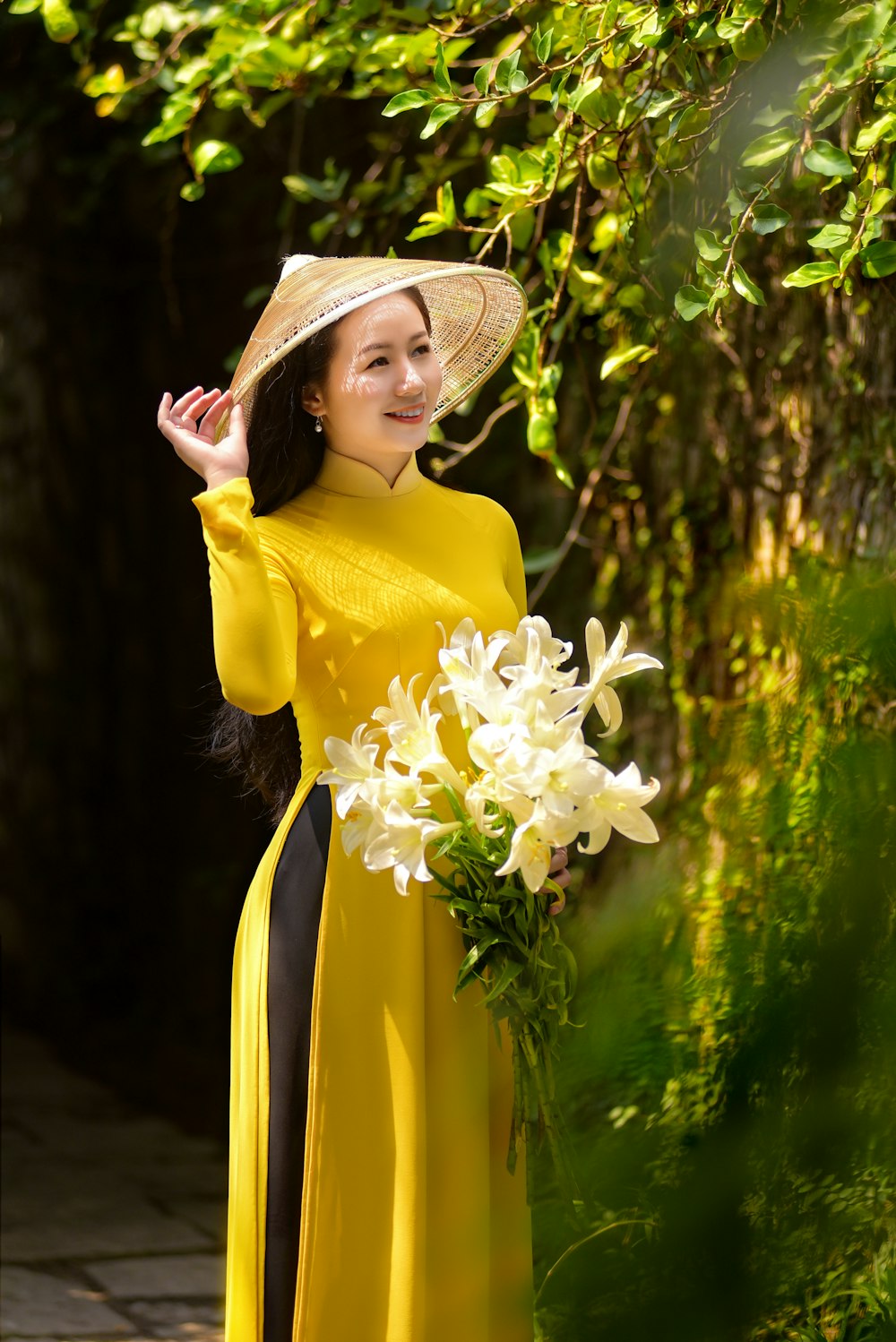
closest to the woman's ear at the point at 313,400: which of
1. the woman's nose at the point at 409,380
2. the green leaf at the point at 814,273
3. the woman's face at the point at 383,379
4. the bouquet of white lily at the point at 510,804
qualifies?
the woman's face at the point at 383,379

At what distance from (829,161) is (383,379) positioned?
58cm

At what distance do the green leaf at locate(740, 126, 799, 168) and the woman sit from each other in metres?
0.45

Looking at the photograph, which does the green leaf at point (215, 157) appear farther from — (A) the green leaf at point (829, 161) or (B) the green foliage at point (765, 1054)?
(B) the green foliage at point (765, 1054)

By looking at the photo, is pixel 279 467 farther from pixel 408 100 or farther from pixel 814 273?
pixel 814 273

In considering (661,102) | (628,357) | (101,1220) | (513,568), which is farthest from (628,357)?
(101,1220)

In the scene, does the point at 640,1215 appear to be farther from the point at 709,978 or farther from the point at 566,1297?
the point at 709,978

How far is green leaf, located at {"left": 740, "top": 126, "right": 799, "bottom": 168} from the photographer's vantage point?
1.92 meters

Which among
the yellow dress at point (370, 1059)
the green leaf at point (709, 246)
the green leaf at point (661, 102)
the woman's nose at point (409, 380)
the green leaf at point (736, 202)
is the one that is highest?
the green leaf at point (661, 102)

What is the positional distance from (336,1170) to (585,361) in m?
2.04

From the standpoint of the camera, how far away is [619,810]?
1.52 m

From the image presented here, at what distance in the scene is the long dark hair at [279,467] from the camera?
1828 millimetres

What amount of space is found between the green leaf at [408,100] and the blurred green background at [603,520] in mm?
37

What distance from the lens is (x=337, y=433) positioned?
183cm

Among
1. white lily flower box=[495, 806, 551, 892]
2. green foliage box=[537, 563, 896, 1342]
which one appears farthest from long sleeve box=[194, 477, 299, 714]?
green foliage box=[537, 563, 896, 1342]
